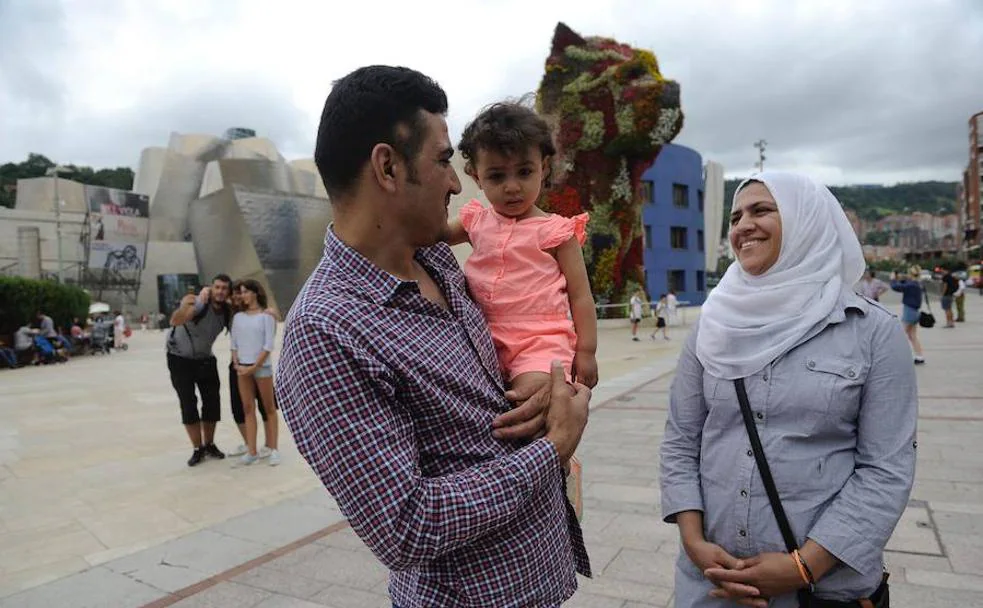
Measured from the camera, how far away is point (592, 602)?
2.96m

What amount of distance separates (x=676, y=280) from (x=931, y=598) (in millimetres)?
36136

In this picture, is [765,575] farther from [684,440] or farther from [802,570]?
[684,440]

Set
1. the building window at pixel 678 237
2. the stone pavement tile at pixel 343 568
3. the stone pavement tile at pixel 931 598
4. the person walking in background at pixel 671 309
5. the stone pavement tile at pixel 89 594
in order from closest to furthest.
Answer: the stone pavement tile at pixel 931 598 < the stone pavement tile at pixel 89 594 < the stone pavement tile at pixel 343 568 < the person walking in background at pixel 671 309 < the building window at pixel 678 237

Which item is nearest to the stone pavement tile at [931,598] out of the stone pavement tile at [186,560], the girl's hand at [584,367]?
the girl's hand at [584,367]

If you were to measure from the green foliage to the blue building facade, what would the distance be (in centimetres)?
5536

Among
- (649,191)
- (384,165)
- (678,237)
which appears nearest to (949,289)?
(384,165)

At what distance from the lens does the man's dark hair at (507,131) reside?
1660 mm

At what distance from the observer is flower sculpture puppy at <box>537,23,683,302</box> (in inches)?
778

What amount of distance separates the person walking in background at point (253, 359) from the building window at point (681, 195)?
34.9 metres

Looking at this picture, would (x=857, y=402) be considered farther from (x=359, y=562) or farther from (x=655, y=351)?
(x=655, y=351)

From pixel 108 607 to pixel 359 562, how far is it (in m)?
1.22

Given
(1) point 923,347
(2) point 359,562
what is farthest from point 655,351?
(2) point 359,562

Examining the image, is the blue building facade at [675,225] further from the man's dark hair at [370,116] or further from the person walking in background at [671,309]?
the man's dark hair at [370,116]

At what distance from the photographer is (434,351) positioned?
1206 millimetres
